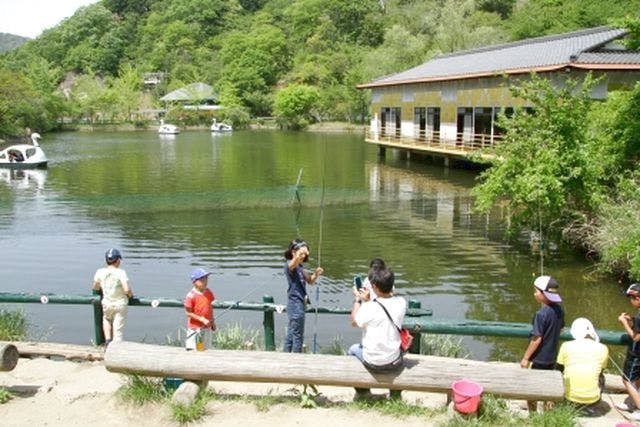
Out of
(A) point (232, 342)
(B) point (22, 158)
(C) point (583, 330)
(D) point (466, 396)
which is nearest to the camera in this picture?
(D) point (466, 396)

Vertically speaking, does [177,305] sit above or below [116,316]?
above

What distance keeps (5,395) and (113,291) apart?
6.32 feet

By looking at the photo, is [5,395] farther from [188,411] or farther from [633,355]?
[633,355]

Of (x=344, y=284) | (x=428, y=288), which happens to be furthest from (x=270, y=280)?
(x=428, y=288)

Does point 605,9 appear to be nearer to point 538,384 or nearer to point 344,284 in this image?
point 344,284

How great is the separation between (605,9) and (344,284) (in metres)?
49.8

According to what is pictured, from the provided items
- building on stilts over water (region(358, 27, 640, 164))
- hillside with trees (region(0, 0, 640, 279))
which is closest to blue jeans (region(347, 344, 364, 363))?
hillside with trees (region(0, 0, 640, 279))

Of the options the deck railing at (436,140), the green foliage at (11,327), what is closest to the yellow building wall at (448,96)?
the deck railing at (436,140)

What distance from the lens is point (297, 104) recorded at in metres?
86.4

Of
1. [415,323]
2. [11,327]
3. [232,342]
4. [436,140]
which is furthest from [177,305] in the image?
[436,140]

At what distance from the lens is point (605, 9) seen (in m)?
55.1

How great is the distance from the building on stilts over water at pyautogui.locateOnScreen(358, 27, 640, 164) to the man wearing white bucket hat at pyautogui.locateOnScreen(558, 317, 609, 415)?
17340 millimetres

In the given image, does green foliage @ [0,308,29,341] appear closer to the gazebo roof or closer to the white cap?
the white cap

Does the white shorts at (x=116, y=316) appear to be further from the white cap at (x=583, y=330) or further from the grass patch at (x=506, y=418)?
the white cap at (x=583, y=330)
